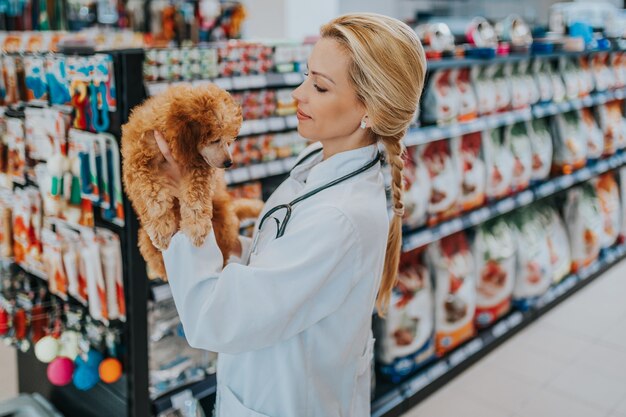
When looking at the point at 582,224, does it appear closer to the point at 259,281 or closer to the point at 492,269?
the point at 492,269

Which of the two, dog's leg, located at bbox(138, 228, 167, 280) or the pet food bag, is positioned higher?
dog's leg, located at bbox(138, 228, 167, 280)

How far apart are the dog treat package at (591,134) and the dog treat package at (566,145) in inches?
4.5

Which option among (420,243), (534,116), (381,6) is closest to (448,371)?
(420,243)

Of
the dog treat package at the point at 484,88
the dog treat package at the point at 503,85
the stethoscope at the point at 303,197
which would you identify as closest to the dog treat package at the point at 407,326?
the dog treat package at the point at 484,88

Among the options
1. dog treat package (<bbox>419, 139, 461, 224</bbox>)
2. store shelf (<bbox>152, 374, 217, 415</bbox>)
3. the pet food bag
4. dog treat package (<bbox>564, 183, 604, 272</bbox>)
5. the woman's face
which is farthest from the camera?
dog treat package (<bbox>564, 183, 604, 272</bbox>)

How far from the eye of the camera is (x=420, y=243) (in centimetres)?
297

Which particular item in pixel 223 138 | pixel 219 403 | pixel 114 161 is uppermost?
pixel 223 138

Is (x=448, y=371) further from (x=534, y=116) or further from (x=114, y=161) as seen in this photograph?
(x=114, y=161)

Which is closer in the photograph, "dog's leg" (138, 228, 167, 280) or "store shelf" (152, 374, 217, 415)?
"dog's leg" (138, 228, 167, 280)

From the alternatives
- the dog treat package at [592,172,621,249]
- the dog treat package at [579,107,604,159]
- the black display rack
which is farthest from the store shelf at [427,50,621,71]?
the dog treat package at [592,172,621,249]

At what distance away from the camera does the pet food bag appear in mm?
3371

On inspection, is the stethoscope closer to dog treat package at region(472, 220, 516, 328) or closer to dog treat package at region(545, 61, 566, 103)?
dog treat package at region(472, 220, 516, 328)

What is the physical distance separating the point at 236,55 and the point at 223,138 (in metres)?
1.12

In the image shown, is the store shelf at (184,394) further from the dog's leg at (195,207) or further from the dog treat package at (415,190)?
the dog treat package at (415,190)
